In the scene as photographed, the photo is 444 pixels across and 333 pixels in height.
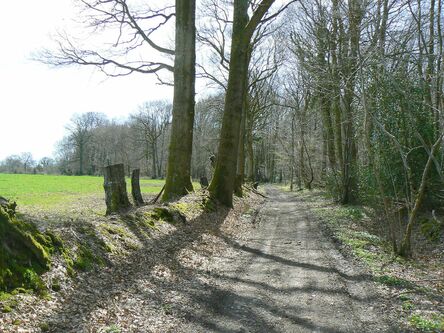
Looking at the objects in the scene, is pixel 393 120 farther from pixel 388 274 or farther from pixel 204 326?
pixel 204 326

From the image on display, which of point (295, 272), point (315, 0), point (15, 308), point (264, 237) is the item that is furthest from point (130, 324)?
point (315, 0)

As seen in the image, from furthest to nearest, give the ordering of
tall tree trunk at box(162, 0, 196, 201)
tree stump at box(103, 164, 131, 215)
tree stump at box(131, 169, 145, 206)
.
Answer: tall tree trunk at box(162, 0, 196, 201), tree stump at box(131, 169, 145, 206), tree stump at box(103, 164, 131, 215)

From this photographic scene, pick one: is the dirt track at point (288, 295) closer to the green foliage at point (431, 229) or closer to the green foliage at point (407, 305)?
the green foliage at point (407, 305)

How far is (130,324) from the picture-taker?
189 inches

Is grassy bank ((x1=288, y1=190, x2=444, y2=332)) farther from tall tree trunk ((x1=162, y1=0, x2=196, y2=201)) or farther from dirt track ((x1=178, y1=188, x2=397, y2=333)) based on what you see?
tall tree trunk ((x1=162, y1=0, x2=196, y2=201))

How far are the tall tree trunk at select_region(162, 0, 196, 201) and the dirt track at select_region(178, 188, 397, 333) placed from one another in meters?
5.05

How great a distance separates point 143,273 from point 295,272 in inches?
118

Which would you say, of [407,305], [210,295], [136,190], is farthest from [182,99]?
[407,305]

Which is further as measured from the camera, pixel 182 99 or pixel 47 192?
pixel 47 192

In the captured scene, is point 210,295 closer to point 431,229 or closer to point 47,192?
point 431,229

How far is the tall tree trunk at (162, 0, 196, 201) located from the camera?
45.6 ft

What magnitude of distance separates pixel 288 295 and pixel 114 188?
580cm

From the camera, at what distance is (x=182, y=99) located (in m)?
14.0

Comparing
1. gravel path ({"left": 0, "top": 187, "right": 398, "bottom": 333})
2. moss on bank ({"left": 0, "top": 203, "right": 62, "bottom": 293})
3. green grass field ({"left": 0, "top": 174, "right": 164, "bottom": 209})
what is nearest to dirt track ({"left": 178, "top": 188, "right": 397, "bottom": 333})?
gravel path ({"left": 0, "top": 187, "right": 398, "bottom": 333})
